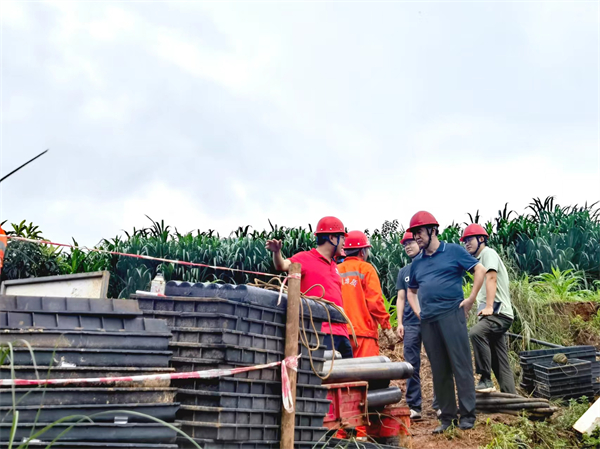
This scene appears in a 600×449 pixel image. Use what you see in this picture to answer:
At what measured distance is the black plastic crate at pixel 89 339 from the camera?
376 cm

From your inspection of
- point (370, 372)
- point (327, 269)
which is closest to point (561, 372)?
point (370, 372)

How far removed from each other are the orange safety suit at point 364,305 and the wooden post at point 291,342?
11.0 ft

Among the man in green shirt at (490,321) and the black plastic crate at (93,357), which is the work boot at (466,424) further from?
the black plastic crate at (93,357)

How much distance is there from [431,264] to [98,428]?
4.54 metres

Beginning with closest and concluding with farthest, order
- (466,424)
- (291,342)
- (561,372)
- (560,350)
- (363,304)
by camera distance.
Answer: (291,342), (466,424), (363,304), (561,372), (560,350)

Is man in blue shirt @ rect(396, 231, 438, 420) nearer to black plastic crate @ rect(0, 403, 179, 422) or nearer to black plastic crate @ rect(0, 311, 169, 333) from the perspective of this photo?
black plastic crate @ rect(0, 311, 169, 333)

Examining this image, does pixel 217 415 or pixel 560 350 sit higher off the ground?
pixel 560 350

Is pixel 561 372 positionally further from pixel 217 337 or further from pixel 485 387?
pixel 217 337

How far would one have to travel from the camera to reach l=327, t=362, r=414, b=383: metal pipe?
606cm

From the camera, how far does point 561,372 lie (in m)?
8.82

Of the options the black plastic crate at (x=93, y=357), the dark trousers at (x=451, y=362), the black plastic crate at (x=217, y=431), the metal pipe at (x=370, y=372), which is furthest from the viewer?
the dark trousers at (x=451, y=362)

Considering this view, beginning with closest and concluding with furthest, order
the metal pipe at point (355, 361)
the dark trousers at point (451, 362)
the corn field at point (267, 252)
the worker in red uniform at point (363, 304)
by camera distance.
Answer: the metal pipe at point (355, 361), the dark trousers at point (451, 362), the worker in red uniform at point (363, 304), the corn field at point (267, 252)

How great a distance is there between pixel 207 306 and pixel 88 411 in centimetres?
93

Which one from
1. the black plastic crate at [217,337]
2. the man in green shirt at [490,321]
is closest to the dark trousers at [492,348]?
the man in green shirt at [490,321]
